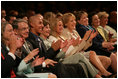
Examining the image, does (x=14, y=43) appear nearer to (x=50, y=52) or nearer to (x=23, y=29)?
(x=23, y=29)

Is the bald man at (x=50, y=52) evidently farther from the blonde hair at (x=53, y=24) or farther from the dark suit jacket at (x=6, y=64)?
the dark suit jacket at (x=6, y=64)

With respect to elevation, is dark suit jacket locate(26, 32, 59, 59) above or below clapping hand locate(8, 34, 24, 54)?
below

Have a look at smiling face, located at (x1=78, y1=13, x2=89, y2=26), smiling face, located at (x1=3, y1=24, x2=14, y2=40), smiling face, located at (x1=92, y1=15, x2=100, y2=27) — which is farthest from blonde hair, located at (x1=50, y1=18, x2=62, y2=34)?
smiling face, located at (x1=92, y1=15, x2=100, y2=27)

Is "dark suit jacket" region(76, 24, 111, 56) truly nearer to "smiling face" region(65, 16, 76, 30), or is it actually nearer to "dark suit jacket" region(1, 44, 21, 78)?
"smiling face" region(65, 16, 76, 30)

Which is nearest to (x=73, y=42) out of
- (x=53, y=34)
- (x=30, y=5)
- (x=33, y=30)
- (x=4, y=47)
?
(x=53, y=34)

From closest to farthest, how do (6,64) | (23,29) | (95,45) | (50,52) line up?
(6,64) → (23,29) → (50,52) → (95,45)

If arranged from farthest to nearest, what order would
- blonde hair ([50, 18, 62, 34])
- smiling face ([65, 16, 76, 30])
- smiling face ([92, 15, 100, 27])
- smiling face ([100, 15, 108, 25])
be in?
smiling face ([100, 15, 108, 25]) < smiling face ([92, 15, 100, 27]) < smiling face ([65, 16, 76, 30]) < blonde hair ([50, 18, 62, 34])

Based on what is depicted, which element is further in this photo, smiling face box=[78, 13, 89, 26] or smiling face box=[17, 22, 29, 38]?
smiling face box=[78, 13, 89, 26]

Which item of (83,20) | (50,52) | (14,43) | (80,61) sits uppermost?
(83,20)

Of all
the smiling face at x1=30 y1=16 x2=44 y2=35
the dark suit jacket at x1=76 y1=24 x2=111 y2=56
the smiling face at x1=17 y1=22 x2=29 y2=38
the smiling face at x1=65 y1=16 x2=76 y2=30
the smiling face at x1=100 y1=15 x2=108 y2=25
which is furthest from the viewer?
the smiling face at x1=100 y1=15 x2=108 y2=25

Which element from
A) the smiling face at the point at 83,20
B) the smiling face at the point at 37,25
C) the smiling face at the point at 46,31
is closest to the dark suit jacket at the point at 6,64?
the smiling face at the point at 37,25

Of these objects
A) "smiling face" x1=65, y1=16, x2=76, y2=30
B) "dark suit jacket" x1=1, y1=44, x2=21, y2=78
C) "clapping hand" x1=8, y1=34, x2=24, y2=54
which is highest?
"smiling face" x1=65, y1=16, x2=76, y2=30

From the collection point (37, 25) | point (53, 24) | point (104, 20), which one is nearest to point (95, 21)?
point (104, 20)

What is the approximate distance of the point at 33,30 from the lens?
12.6 feet
